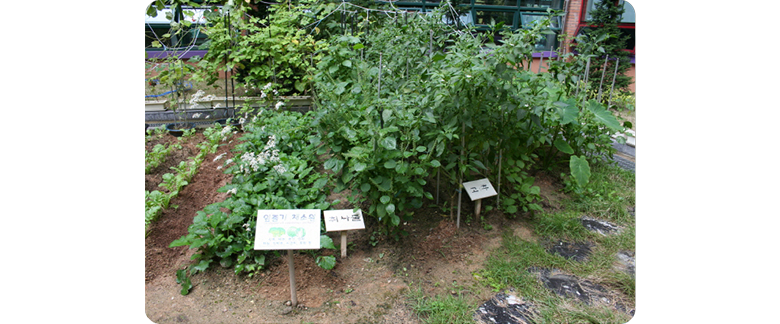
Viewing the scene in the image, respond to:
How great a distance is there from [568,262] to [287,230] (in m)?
1.42

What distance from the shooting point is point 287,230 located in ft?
5.57

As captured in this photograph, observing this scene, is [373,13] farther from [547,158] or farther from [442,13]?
[547,158]

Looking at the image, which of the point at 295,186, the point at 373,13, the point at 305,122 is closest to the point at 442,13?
the point at 373,13

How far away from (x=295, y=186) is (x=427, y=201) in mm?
813

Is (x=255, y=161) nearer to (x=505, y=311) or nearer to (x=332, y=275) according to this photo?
(x=332, y=275)

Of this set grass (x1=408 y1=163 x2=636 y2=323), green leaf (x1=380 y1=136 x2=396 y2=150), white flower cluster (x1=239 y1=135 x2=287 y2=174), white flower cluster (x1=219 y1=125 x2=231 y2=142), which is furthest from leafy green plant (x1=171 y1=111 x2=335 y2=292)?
grass (x1=408 y1=163 x2=636 y2=323)

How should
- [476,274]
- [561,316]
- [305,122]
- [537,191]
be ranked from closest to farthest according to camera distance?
[561,316] → [476,274] → [537,191] → [305,122]

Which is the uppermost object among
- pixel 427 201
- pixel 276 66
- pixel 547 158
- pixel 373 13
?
pixel 373 13

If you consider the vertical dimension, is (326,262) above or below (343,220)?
below

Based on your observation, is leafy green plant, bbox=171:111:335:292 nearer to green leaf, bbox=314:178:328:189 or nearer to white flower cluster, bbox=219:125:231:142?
green leaf, bbox=314:178:328:189

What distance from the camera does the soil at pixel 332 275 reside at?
1816 mm

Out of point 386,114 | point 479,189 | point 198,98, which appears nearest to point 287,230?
point 386,114

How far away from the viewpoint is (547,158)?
3133 millimetres

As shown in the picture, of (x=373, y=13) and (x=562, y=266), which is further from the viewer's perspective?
(x=373, y=13)
